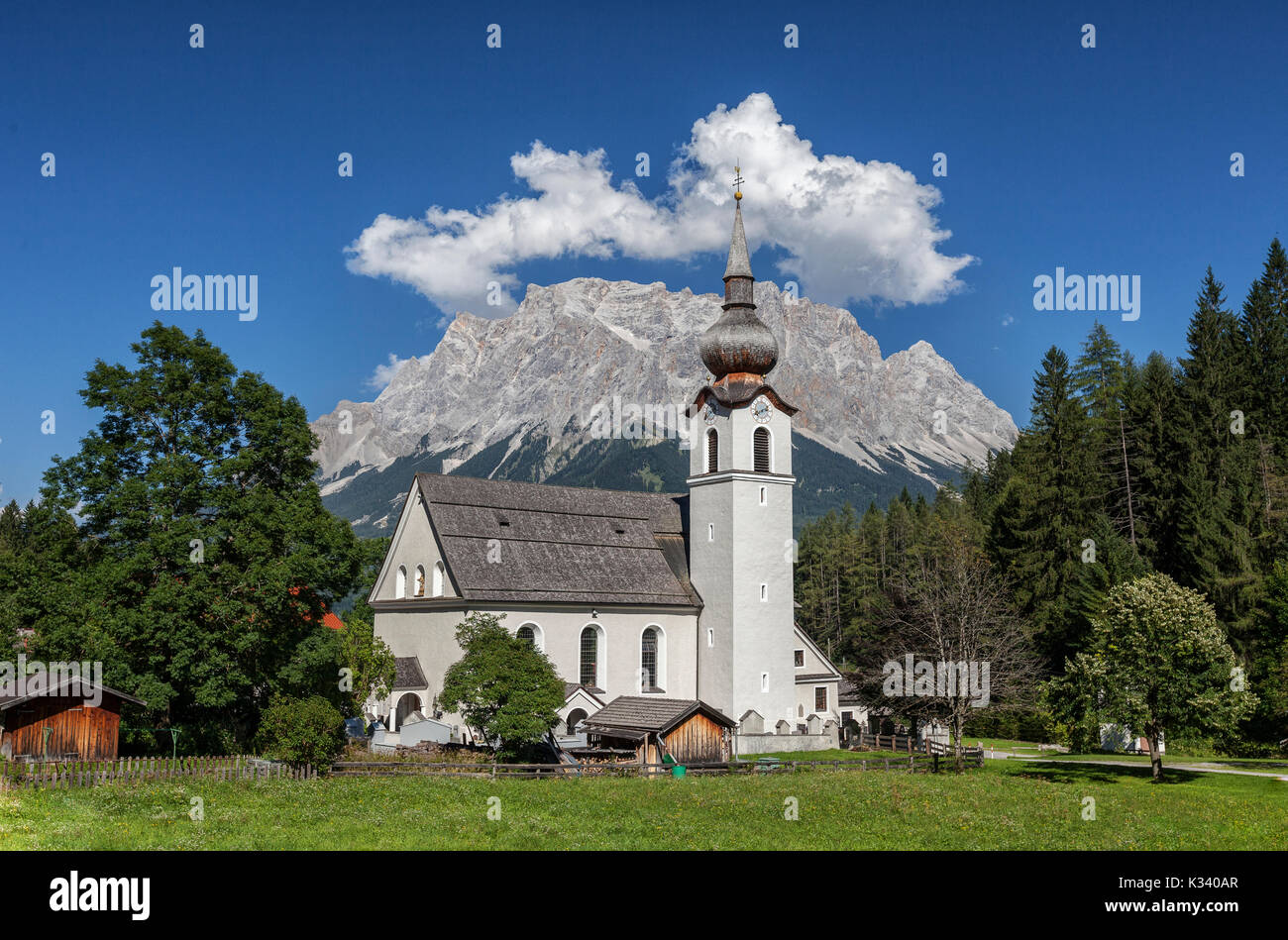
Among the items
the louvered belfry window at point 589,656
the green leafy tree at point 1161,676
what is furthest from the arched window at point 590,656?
the green leafy tree at point 1161,676

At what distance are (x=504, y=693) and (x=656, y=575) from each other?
15.4m

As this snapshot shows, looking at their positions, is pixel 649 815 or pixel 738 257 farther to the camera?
pixel 738 257

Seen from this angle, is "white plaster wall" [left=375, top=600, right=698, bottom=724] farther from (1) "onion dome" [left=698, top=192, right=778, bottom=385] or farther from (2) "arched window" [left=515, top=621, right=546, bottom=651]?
(1) "onion dome" [left=698, top=192, right=778, bottom=385]

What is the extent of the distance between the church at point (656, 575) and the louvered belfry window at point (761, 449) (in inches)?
2.7

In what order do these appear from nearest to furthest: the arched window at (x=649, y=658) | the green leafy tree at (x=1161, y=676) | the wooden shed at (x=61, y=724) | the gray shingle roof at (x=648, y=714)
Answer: the wooden shed at (x=61, y=724), the green leafy tree at (x=1161, y=676), the gray shingle roof at (x=648, y=714), the arched window at (x=649, y=658)

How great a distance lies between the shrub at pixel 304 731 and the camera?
26.8 metres

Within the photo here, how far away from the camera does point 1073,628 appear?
47812 mm

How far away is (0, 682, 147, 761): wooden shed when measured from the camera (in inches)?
1113

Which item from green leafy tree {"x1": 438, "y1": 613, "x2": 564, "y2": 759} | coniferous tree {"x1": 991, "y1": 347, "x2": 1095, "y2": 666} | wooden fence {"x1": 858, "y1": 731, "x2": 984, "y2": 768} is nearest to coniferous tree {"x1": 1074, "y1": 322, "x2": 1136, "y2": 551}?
coniferous tree {"x1": 991, "y1": 347, "x2": 1095, "y2": 666}

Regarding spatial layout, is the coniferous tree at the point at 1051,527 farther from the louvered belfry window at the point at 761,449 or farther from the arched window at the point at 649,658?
the arched window at the point at 649,658

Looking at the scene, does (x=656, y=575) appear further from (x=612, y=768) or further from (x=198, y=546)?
(x=198, y=546)

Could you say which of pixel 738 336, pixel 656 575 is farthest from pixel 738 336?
pixel 656 575

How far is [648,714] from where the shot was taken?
36.3 meters
